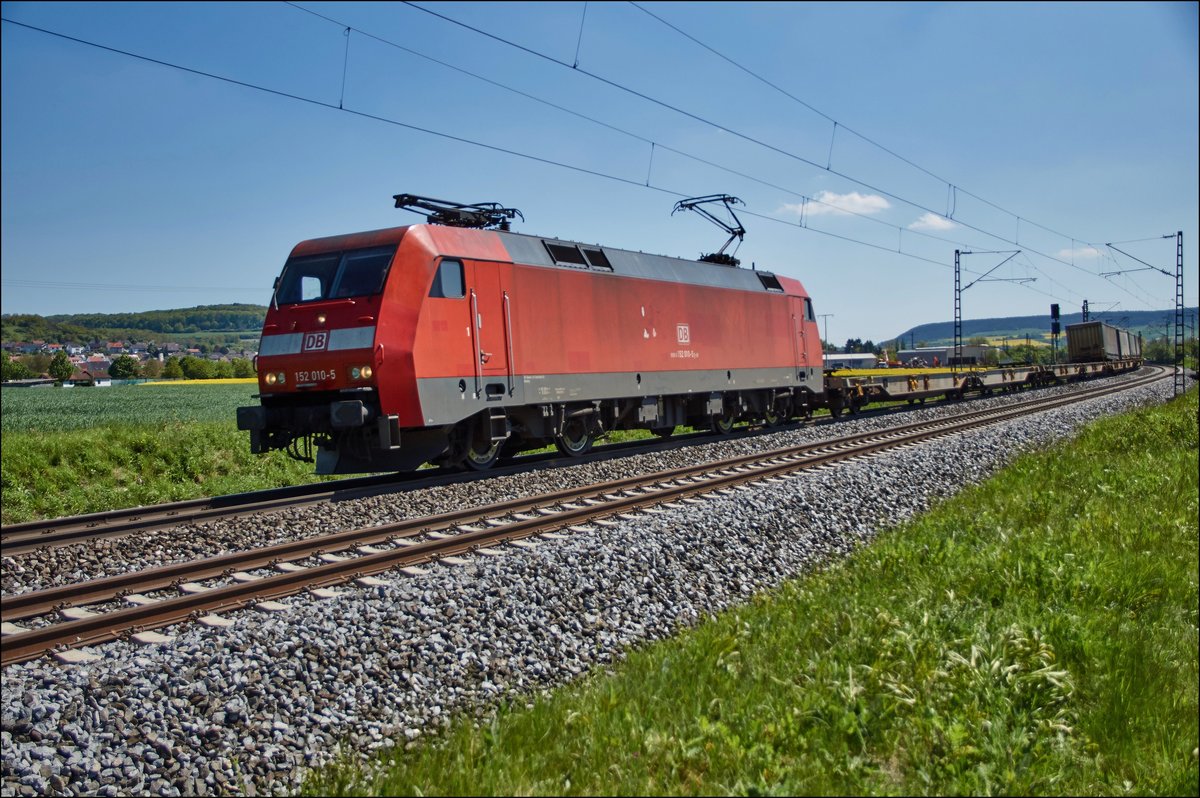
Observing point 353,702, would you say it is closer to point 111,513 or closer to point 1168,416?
point 111,513

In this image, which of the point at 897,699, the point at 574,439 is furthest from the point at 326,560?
the point at 574,439

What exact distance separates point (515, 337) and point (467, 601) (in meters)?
7.77

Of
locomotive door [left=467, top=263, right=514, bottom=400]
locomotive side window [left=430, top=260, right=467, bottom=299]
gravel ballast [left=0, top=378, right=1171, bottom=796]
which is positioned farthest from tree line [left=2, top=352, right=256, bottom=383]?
gravel ballast [left=0, top=378, right=1171, bottom=796]

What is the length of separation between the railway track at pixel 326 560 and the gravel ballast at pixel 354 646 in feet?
0.77

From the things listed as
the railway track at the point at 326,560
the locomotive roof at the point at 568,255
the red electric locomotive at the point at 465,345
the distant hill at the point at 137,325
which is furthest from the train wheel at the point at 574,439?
the distant hill at the point at 137,325

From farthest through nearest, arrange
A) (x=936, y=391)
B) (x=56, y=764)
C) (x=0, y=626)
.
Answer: (x=936, y=391) → (x=0, y=626) → (x=56, y=764)

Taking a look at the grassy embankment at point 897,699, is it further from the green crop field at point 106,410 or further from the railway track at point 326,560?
the green crop field at point 106,410

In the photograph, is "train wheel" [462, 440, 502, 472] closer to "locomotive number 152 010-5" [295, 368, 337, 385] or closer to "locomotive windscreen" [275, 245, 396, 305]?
"locomotive number 152 010-5" [295, 368, 337, 385]

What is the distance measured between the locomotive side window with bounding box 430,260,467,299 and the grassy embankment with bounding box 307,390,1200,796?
6.58 meters

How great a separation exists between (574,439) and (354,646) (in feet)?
34.4

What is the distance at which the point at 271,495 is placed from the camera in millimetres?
11883

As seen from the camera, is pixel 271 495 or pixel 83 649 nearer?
pixel 83 649

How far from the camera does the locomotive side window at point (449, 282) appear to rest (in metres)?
12.2

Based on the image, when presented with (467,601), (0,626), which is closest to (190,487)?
(0,626)
